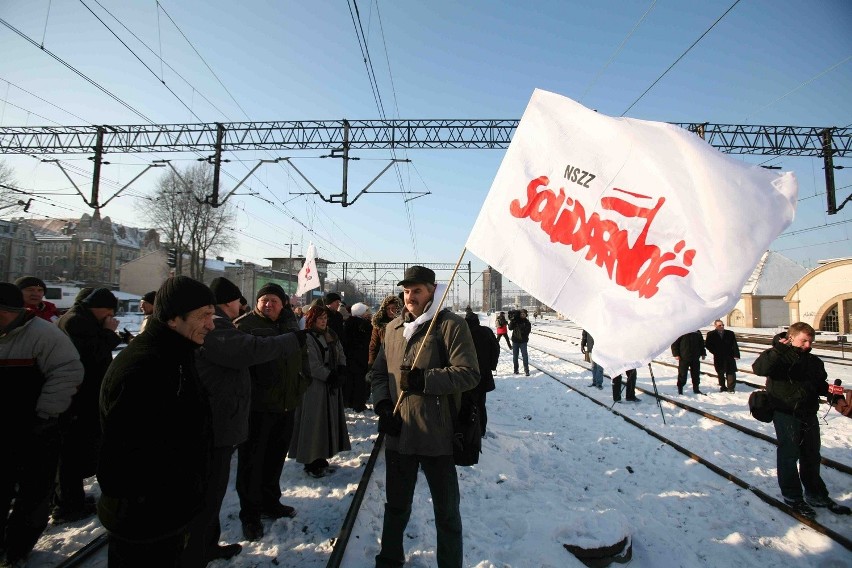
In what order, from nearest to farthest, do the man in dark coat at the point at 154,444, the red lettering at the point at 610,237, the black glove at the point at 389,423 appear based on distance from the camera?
the man in dark coat at the point at 154,444 < the red lettering at the point at 610,237 < the black glove at the point at 389,423

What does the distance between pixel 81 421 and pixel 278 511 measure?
2033 mm

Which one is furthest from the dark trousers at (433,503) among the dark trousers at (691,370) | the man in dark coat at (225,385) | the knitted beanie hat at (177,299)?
the dark trousers at (691,370)

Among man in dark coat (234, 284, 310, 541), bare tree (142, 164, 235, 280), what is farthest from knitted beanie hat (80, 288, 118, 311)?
bare tree (142, 164, 235, 280)

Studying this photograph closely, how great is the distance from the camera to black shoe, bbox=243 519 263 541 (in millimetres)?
3412

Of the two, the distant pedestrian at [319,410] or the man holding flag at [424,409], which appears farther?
the distant pedestrian at [319,410]

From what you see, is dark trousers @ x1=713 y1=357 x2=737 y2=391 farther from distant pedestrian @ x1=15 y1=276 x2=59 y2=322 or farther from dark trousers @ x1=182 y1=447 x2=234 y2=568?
distant pedestrian @ x1=15 y1=276 x2=59 y2=322

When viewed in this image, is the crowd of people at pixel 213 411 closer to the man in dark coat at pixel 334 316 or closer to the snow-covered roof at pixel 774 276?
the man in dark coat at pixel 334 316

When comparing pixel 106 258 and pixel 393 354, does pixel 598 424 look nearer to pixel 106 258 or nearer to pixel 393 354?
pixel 393 354

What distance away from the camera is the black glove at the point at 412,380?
2684mm

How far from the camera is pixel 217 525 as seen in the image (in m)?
3.15

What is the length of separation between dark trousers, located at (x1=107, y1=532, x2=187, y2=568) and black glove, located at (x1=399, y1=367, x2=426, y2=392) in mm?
1422

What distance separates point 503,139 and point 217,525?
14514mm

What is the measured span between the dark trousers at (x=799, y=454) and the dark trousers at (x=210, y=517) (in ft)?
17.2

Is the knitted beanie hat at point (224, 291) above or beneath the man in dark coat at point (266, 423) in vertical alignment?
above
